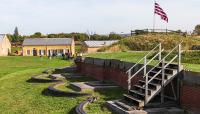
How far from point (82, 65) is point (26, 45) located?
6185 cm

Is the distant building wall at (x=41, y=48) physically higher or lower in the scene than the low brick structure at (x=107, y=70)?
lower

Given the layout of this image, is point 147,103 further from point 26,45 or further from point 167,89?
point 26,45

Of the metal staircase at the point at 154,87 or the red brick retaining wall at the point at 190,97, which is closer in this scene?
the red brick retaining wall at the point at 190,97

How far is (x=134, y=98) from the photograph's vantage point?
45.1 feet

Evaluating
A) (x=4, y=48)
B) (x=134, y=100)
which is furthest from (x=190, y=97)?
(x=4, y=48)

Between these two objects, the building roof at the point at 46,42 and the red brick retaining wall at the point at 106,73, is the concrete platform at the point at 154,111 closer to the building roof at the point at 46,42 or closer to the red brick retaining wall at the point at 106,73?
the red brick retaining wall at the point at 106,73

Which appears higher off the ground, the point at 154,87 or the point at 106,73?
the point at 154,87

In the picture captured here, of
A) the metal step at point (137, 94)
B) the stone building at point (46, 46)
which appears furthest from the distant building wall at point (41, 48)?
the metal step at point (137, 94)

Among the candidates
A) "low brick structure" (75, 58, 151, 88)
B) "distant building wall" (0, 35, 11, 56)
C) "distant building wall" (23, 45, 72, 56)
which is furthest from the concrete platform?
"distant building wall" (23, 45, 72, 56)

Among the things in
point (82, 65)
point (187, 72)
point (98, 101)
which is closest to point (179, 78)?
point (187, 72)

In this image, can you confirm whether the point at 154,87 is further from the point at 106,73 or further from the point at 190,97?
the point at 106,73

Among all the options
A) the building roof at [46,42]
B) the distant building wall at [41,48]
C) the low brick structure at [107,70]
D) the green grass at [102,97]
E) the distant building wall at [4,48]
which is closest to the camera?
the green grass at [102,97]

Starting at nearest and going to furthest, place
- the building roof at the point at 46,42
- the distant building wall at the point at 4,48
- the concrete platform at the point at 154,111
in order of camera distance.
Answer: the concrete platform at the point at 154,111, the distant building wall at the point at 4,48, the building roof at the point at 46,42

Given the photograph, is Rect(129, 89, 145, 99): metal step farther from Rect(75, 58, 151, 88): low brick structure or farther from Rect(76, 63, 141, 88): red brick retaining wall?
Rect(76, 63, 141, 88): red brick retaining wall
